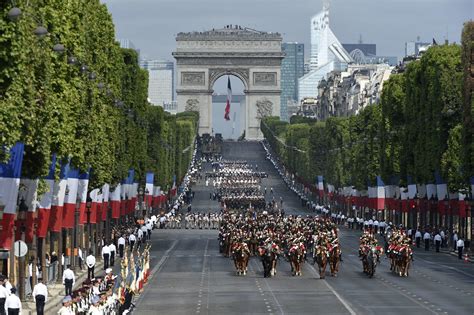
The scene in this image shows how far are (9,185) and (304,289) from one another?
19247 millimetres

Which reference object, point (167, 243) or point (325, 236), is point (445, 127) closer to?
point (167, 243)

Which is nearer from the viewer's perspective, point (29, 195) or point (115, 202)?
point (29, 195)

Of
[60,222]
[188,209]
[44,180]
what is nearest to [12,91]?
[44,180]

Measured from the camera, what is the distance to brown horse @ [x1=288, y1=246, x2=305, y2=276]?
76.8 meters

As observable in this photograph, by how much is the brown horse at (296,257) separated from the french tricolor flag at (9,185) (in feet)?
90.1

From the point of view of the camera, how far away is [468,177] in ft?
326

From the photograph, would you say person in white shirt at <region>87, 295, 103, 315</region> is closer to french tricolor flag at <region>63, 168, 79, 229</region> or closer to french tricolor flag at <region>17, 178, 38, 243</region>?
french tricolor flag at <region>17, 178, 38, 243</region>

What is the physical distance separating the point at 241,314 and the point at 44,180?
10823 mm

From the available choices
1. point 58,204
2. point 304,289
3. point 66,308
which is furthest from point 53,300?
point 66,308

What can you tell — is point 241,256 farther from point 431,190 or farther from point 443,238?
point 431,190

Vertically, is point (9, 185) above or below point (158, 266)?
above

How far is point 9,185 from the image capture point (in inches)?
1994

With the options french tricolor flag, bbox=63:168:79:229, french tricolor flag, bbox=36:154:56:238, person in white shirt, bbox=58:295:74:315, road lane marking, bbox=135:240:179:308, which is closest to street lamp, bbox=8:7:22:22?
person in white shirt, bbox=58:295:74:315

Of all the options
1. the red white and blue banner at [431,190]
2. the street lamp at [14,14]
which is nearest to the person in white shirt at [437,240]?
the red white and blue banner at [431,190]
